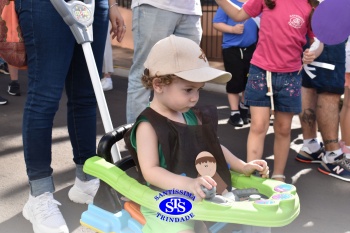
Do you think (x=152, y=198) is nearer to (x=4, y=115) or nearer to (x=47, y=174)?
(x=47, y=174)

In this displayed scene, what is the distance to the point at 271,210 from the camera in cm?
187

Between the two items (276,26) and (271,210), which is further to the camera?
(276,26)

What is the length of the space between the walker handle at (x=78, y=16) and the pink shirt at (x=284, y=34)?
1.19 metres

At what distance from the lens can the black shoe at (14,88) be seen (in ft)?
20.7

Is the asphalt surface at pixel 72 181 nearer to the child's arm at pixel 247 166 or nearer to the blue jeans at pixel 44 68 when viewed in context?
the blue jeans at pixel 44 68

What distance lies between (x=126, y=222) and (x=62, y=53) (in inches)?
36.5

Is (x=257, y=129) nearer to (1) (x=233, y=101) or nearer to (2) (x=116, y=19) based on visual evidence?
(2) (x=116, y=19)

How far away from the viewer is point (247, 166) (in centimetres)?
226

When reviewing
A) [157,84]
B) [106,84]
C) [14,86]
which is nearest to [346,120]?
[157,84]

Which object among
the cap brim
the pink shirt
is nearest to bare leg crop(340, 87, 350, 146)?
the pink shirt

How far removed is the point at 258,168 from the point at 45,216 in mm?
1145

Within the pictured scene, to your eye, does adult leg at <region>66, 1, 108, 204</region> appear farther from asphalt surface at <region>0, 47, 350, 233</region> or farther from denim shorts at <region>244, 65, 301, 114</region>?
denim shorts at <region>244, 65, 301, 114</region>

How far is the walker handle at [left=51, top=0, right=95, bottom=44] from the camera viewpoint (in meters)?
2.52

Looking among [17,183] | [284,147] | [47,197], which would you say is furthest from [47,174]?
[284,147]
